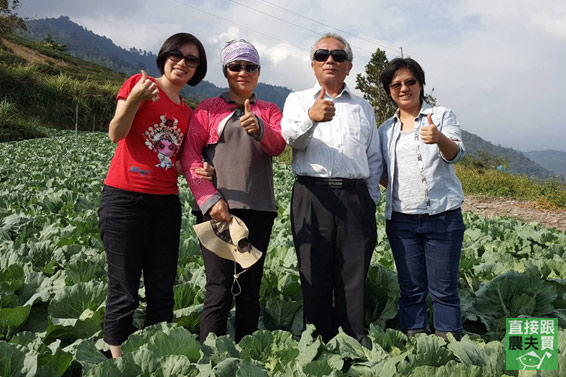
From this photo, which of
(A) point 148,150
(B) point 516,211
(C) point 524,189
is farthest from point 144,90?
(C) point 524,189

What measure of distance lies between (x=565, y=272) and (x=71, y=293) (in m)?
3.73

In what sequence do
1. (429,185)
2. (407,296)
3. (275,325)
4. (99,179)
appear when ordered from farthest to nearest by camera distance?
(99,179)
(275,325)
(407,296)
(429,185)

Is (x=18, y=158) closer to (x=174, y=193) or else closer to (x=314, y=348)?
(x=174, y=193)

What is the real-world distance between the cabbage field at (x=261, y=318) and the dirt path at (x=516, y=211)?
4.00m

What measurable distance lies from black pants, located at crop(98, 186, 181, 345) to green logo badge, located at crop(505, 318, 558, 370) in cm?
159

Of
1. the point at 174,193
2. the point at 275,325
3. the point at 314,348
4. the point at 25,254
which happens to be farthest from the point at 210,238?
the point at 25,254

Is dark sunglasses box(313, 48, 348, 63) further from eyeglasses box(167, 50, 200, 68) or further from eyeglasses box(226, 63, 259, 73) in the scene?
eyeglasses box(167, 50, 200, 68)

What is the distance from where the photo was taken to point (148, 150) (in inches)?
81.0

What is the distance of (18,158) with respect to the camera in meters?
11.5

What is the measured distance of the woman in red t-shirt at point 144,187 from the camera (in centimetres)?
202

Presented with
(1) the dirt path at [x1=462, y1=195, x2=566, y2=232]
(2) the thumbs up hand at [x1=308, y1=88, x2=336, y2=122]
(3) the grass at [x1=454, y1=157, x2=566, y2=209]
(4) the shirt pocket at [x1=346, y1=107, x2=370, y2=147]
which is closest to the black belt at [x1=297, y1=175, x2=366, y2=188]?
(4) the shirt pocket at [x1=346, y1=107, x2=370, y2=147]

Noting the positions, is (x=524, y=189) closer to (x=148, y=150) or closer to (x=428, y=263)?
(x=428, y=263)

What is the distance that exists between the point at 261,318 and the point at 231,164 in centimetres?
120

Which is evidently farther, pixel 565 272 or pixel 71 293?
pixel 565 272
